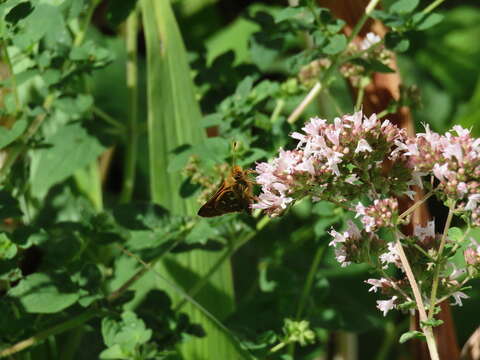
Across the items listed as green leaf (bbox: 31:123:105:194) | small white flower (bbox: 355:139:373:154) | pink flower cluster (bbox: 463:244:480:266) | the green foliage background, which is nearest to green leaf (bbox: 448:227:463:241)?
pink flower cluster (bbox: 463:244:480:266)

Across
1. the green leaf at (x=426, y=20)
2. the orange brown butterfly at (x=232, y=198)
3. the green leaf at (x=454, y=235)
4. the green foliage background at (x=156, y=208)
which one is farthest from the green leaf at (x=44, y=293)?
the green leaf at (x=426, y=20)

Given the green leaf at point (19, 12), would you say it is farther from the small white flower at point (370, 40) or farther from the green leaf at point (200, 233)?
the small white flower at point (370, 40)

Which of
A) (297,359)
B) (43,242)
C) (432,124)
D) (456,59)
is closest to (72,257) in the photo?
(43,242)

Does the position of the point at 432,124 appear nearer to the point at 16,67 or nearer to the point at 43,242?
the point at 16,67

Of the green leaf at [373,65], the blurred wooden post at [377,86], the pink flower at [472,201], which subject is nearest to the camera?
the pink flower at [472,201]

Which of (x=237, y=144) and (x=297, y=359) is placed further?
(x=297, y=359)

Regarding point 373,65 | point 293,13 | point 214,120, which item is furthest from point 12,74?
point 373,65

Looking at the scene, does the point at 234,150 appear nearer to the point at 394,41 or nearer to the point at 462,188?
the point at 394,41
